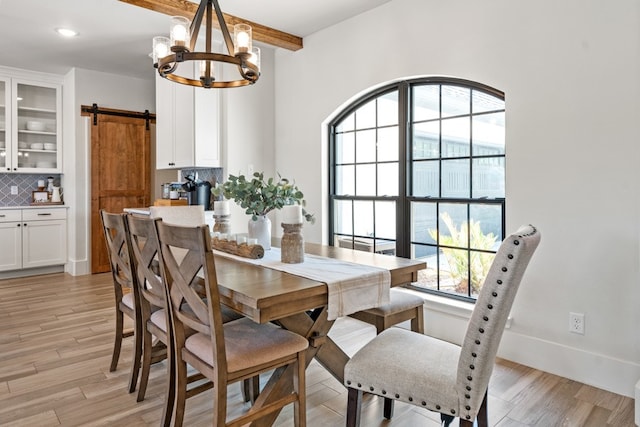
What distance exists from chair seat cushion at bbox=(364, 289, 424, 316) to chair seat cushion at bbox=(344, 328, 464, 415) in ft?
1.41

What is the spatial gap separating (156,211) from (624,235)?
2920 mm

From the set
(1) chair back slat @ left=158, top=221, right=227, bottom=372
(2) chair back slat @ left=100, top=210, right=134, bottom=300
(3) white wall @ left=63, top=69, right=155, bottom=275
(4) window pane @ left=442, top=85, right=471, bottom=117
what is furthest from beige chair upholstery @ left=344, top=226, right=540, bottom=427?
(3) white wall @ left=63, top=69, right=155, bottom=275

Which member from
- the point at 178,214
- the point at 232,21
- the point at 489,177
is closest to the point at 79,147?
the point at 232,21

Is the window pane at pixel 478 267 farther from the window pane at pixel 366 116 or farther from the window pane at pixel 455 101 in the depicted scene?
the window pane at pixel 366 116

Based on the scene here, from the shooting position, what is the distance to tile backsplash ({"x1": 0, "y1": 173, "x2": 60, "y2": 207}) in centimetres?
544

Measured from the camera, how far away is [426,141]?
3.39 metres

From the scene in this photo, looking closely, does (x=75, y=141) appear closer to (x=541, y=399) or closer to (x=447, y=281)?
(x=447, y=281)

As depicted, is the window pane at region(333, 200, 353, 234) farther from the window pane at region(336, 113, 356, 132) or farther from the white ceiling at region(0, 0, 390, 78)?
the white ceiling at region(0, 0, 390, 78)

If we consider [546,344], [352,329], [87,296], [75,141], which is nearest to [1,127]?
[75,141]

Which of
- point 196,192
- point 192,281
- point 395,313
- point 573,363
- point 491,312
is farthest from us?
point 196,192

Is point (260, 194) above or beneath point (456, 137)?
beneath

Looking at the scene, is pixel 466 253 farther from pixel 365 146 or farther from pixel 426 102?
pixel 365 146

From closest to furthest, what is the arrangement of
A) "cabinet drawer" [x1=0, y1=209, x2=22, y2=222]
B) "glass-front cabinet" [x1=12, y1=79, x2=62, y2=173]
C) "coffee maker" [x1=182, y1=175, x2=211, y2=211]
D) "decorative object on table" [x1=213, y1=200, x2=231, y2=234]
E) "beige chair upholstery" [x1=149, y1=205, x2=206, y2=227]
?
"decorative object on table" [x1=213, y1=200, x2=231, y2=234] < "beige chair upholstery" [x1=149, y1=205, x2=206, y2=227] < "coffee maker" [x1=182, y1=175, x2=211, y2=211] < "cabinet drawer" [x1=0, y1=209, x2=22, y2=222] < "glass-front cabinet" [x1=12, y1=79, x2=62, y2=173]

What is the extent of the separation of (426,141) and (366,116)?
731 millimetres
